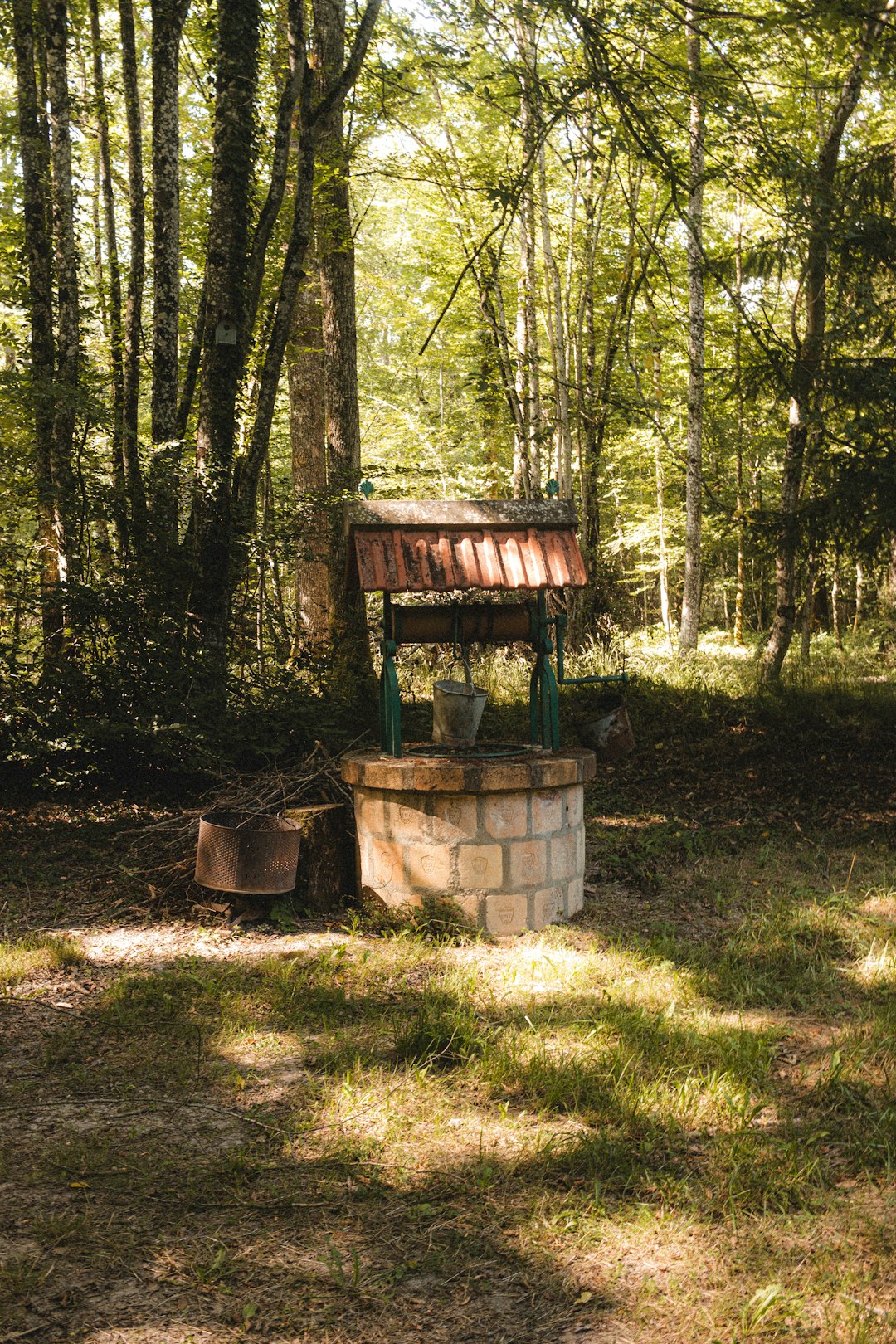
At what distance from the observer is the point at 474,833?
16.9 feet

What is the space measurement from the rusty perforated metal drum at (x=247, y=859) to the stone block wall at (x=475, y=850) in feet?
1.57

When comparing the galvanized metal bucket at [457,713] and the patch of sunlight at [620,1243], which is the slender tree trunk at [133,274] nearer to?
the galvanized metal bucket at [457,713]

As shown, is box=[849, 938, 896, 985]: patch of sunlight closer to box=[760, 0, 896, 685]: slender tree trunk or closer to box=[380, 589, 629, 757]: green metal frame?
box=[380, 589, 629, 757]: green metal frame

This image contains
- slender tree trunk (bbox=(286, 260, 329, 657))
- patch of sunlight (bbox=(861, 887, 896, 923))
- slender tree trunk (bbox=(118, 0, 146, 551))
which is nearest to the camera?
patch of sunlight (bbox=(861, 887, 896, 923))

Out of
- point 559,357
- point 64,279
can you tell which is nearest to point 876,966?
point 64,279

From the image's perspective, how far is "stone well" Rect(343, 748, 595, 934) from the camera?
16.7 feet

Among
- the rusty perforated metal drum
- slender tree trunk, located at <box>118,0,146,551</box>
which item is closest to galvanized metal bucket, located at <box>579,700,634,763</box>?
the rusty perforated metal drum

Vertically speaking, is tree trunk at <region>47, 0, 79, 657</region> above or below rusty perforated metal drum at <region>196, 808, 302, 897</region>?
above

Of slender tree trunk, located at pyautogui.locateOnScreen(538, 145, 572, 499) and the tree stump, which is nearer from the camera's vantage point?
the tree stump

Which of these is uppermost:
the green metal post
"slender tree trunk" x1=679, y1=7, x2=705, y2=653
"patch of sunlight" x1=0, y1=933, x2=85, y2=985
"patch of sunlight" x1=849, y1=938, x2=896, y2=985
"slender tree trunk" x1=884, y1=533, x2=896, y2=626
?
"slender tree trunk" x1=679, y1=7, x2=705, y2=653

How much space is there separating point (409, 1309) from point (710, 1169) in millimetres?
1067

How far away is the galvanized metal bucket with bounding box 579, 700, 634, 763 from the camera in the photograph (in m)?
5.98

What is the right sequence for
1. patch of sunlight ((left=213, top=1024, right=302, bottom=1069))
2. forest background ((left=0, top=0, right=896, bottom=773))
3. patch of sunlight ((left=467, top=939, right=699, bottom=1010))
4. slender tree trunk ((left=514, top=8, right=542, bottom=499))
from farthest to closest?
slender tree trunk ((left=514, top=8, right=542, bottom=499))
forest background ((left=0, top=0, right=896, bottom=773))
patch of sunlight ((left=467, top=939, right=699, bottom=1010))
patch of sunlight ((left=213, top=1024, right=302, bottom=1069))

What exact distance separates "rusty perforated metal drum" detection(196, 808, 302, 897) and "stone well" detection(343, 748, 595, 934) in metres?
0.45
